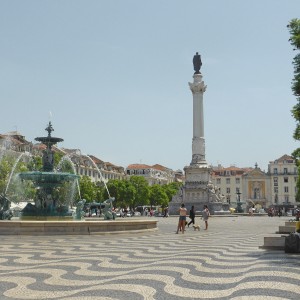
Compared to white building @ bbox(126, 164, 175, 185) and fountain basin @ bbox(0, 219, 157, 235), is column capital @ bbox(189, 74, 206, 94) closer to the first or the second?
fountain basin @ bbox(0, 219, 157, 235)

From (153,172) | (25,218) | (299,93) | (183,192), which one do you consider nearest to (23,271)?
(299,93)

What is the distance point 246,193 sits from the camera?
117625 millimetres

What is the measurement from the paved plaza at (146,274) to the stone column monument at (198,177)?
47.5m

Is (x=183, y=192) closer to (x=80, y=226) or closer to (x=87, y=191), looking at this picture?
(x=87, y=191)

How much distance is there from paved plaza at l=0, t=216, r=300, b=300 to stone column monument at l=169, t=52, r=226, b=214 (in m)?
47.5

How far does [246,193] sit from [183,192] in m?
59.7

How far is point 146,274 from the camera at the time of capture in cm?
801

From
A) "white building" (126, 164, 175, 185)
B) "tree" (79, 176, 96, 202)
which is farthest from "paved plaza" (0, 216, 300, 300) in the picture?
"white building" (126, 164, 175, 185)

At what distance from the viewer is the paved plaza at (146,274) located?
6.38 m

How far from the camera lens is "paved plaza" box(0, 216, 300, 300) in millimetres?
6379

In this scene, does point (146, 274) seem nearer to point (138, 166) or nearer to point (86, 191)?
point (86, 191)

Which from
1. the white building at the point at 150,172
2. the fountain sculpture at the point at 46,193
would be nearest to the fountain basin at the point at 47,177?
the fountain sculpture at the point at 46,193

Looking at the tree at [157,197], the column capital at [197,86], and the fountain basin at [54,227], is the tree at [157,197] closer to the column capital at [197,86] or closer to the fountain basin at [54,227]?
the column capital at [197,86]

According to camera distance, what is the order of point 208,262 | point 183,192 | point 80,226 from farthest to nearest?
point 183,192
point 80,226
point 208,262
